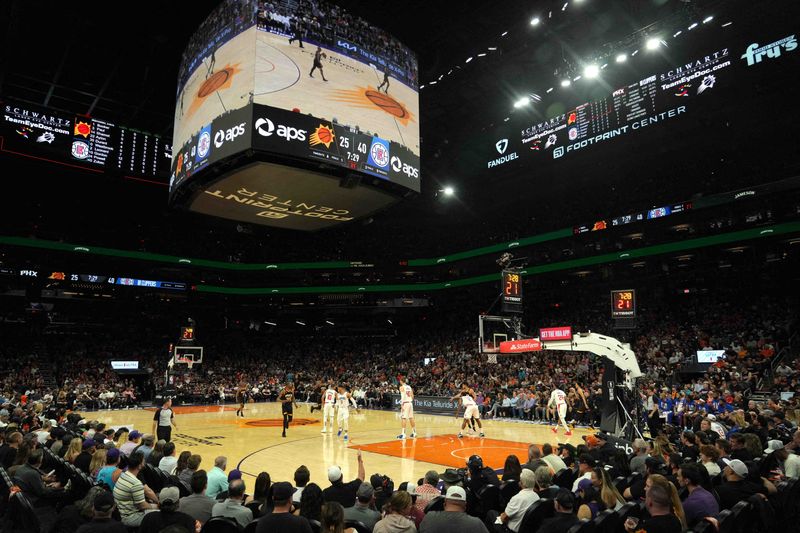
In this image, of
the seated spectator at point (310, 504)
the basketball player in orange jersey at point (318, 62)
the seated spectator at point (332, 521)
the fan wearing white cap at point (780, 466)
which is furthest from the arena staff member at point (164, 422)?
the fan wearing white cap at point (780, 466)

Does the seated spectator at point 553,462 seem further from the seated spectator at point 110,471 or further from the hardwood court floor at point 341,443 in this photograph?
the seated spectator at point 110,471

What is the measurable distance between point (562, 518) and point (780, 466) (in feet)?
17.5

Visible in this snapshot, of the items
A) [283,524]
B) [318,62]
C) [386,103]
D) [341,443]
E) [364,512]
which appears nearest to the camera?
[283,524]

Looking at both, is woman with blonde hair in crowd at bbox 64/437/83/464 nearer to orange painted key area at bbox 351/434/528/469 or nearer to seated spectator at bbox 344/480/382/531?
seated spectator at bbox 344/480/382/531

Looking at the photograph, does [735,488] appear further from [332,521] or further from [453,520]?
[332,521]

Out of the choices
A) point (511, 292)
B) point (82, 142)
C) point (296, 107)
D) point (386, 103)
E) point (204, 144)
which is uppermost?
point (82, 142)

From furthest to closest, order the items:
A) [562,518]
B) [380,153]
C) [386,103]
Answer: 1. [386,103]
2. [380,153]
3. [562,518]

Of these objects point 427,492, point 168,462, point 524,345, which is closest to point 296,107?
point 168,462

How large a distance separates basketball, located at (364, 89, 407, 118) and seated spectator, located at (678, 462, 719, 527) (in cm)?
964

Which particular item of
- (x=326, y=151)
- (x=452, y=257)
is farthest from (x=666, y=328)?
(x=326, y=151)

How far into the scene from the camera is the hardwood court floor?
1294 cm

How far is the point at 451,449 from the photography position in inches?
614

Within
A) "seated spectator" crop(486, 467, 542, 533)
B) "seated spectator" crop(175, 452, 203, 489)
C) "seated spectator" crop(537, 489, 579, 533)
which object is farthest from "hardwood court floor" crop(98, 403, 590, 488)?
"seated spectator" crop(537, 489, 579, 533)

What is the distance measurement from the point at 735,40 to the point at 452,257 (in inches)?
954
